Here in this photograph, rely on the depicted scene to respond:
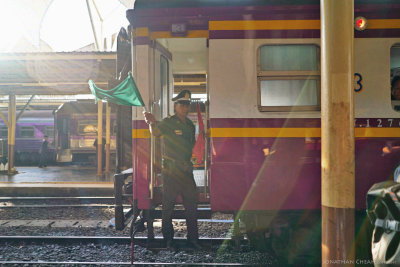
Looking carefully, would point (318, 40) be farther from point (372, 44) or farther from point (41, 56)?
point (41, 56)

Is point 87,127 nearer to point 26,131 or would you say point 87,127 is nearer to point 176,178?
point 26,131

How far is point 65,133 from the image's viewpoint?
18734mm

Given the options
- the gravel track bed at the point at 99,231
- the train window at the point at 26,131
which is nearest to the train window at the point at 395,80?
the gravel track bed at the point at 99,231

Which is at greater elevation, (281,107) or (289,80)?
(289,80)

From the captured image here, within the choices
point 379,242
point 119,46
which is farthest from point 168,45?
point 379,242

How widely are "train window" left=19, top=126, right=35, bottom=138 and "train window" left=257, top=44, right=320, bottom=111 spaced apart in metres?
20.1

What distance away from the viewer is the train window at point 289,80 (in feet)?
13.6

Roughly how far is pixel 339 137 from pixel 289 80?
153 cm

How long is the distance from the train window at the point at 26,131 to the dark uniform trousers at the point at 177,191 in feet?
63.2

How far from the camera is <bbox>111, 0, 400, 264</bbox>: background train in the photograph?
13.5 ft

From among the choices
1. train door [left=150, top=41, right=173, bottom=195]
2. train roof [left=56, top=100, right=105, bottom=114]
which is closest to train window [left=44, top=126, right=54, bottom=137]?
train roof [left=56, top=100, right=105, bottom=114]

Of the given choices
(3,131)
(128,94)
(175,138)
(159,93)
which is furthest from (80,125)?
(175,138)

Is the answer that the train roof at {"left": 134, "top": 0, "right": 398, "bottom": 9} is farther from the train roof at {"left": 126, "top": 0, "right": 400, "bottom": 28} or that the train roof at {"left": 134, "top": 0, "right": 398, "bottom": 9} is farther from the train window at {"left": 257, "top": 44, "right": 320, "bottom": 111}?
the train window at {"left": 257, "top": 44, "right": 320, "bottom": 111}

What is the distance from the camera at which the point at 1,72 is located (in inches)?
473
